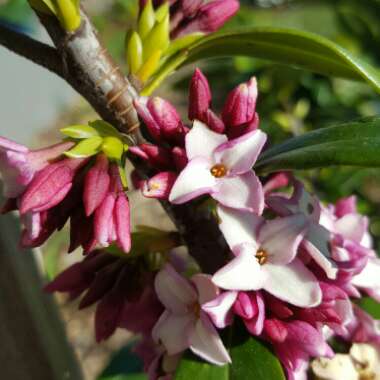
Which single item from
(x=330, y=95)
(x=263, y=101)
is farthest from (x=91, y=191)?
(x=330, y=95)

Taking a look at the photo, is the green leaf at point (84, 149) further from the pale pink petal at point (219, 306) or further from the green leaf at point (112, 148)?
the pale pink petal at point (219, 306)

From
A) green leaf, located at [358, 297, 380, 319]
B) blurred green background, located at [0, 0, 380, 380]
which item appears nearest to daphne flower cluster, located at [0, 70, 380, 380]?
green leaf, located at [358, 297, 380, 319]

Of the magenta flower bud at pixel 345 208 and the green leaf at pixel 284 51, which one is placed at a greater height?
the green leaf at pixel 284 51

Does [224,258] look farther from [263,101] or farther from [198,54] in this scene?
[263,101]

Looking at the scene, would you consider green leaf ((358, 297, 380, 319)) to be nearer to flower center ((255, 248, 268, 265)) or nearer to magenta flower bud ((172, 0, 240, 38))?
flower center ((255, 248, 268, 265))

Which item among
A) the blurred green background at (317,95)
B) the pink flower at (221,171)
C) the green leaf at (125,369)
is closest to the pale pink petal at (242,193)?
the pink flower at (221,171)
